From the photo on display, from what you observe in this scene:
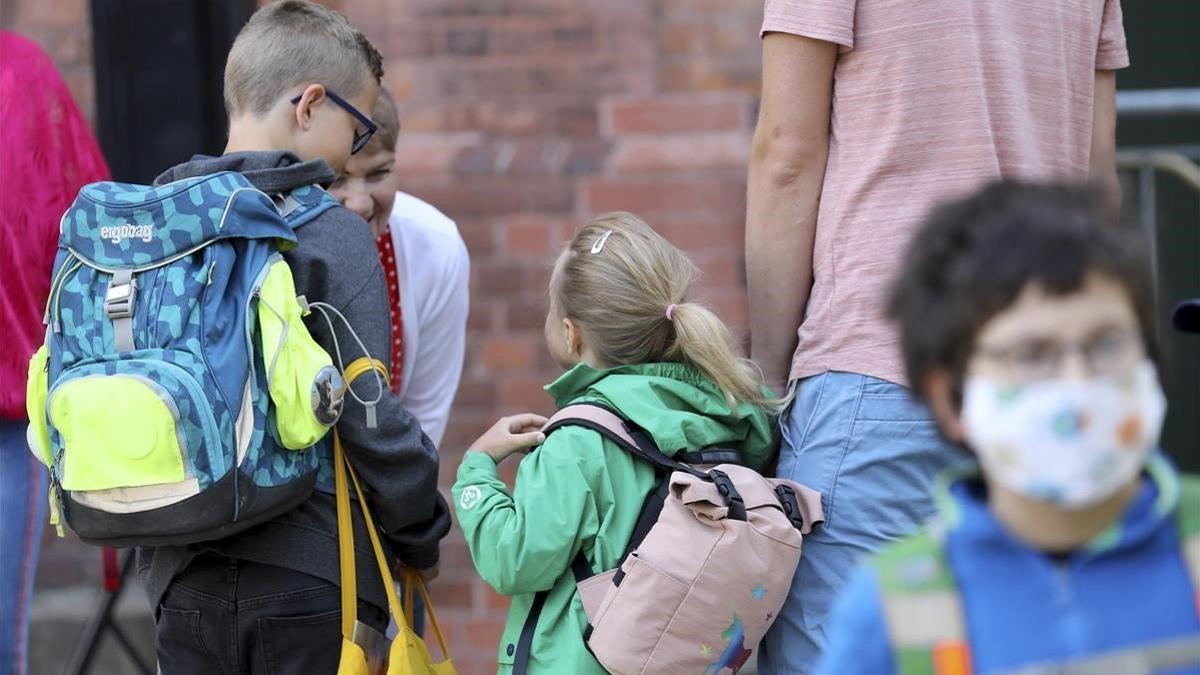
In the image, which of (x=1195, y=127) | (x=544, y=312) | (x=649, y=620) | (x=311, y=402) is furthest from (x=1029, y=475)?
(x=1195, y=127)

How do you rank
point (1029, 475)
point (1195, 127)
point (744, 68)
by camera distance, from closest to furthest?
point (1029, 475) < point (744, 68) < point (1195, 127)

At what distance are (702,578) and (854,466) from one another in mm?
304

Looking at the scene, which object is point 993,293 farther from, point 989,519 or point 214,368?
point 214,368

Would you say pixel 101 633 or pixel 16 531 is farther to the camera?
pixel 101 633

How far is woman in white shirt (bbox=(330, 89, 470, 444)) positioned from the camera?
3336mm

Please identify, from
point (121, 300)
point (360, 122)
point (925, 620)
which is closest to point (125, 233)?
point (121, 300)

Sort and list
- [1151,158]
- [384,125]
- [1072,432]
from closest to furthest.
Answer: [1072,432]
[384,125]
[1151,158]

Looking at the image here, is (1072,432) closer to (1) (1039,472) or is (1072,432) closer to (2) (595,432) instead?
(1) (1039,472)

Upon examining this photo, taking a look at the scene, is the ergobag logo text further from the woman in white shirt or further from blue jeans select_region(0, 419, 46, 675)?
blue jeans select_region(0, 419, 46, 675)

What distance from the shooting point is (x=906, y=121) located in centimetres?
253

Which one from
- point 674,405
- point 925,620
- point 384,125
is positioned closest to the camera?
point 925,620

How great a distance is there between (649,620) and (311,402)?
0.64 metres

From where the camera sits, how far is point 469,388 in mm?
4473

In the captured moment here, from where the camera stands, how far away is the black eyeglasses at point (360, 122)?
2906 mm
